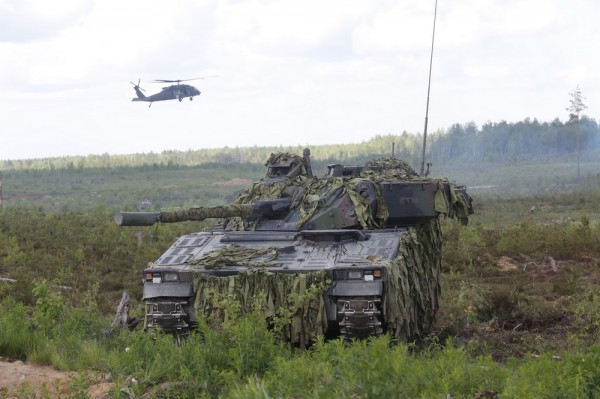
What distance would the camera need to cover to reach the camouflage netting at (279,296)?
1015cm

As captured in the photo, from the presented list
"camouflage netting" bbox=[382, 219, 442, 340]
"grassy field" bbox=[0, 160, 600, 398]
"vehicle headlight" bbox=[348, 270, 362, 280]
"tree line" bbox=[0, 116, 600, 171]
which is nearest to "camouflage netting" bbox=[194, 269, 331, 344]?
"vehicle headlight" bbox=[348, 270, 362, 280]

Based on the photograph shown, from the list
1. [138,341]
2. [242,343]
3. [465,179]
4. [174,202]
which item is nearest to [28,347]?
[138,341]

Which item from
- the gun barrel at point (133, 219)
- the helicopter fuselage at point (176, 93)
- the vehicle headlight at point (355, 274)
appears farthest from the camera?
the helicopter fuselage at point (176, 93)

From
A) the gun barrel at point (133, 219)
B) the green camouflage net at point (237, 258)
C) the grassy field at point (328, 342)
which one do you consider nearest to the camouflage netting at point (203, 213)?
the gun barrel at point (133, 219)

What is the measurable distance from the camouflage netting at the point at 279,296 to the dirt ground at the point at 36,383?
1.88 meters

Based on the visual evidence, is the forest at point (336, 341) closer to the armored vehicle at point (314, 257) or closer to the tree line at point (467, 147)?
the armored vehicle at point (314, 257)

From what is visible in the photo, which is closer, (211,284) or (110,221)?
(211,284)

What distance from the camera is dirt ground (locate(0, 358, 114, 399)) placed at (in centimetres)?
789

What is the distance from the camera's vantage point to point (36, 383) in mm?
8500

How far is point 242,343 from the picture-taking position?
824 cm

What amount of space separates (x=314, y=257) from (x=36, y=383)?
3535 millimetres

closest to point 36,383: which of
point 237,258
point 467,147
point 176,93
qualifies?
point 237,258

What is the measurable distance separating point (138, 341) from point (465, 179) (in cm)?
7056

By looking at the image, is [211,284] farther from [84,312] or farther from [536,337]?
[536,337]
